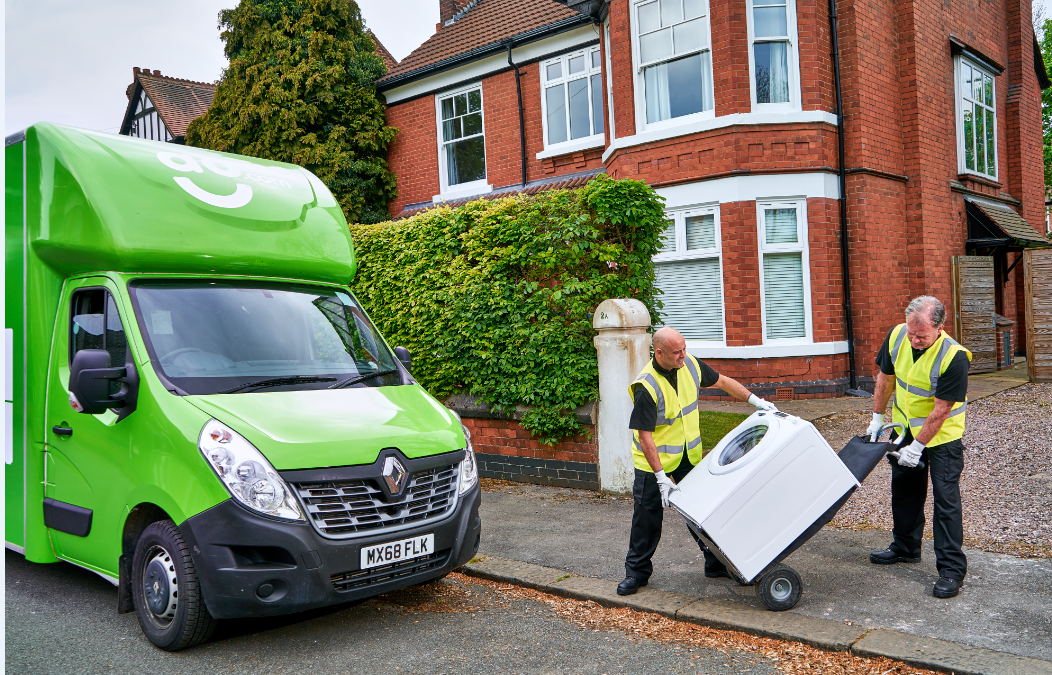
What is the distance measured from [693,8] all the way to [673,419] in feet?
31.5

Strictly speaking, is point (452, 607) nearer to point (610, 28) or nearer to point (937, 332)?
point (937, 332)

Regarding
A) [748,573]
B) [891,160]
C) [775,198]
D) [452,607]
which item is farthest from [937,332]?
[891,160]

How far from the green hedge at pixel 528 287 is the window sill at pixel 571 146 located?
23.4 feet

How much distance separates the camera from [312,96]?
17.7 metres

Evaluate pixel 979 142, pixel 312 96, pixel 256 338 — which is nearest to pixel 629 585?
pixel 256 338

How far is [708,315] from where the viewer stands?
12.6m

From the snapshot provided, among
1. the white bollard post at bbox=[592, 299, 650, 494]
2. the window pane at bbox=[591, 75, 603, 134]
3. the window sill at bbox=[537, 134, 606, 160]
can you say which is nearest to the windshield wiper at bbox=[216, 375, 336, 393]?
the white bollard post at bbox=[592, 299, 650, 494]

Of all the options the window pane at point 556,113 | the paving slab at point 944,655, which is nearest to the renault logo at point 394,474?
the paving slab at point 944,655

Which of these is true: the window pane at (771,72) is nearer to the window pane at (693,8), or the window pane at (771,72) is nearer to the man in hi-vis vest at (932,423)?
the window pane at (693,8)

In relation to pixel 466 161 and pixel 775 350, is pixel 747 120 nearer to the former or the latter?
pixel 775 350

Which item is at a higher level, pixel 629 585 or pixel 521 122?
pixel 521 122

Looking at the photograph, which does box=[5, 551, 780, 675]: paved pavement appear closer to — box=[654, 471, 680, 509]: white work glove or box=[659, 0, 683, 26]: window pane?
box=[654, 471, 680, 509]: white work glove

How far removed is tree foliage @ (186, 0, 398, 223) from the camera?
17469 millimetres

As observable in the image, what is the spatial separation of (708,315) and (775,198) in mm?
2002
